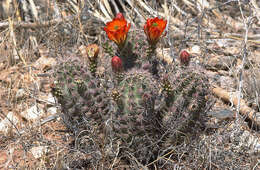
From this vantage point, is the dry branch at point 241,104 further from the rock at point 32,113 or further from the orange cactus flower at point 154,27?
the rock at point 32,113

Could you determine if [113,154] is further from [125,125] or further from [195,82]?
[195,82]

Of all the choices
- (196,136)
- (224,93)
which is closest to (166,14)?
(224,93)

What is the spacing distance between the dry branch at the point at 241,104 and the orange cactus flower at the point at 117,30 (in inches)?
39.6

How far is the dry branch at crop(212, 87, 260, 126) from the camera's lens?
233 cm

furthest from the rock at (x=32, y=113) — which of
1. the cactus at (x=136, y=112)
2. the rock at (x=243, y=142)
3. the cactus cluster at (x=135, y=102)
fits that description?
the rock at (x=243, y=142)

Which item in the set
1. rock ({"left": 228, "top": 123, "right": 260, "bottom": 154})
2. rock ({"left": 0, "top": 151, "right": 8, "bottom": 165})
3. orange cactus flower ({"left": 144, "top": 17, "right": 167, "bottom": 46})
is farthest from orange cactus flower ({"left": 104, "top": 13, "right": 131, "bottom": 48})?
rock ({"left": 0, "top": 151, "right": 8, "bottom": 165})

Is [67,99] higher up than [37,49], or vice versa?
[37,49]

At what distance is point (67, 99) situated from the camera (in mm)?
2004

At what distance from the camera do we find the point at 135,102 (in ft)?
6.03

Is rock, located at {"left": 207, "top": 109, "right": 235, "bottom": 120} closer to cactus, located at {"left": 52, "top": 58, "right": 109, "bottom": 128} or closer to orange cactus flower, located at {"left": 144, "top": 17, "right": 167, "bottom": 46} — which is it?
orange cactus flower, located at {"left": 144, "top": 17, "right": 167, "bottom": 46}

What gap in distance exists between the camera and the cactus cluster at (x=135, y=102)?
1842 mm

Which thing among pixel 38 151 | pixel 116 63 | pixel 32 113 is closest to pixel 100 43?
pixel 32 113

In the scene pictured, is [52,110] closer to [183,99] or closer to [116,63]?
[116,63]

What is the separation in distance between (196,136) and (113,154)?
562 millimetres
